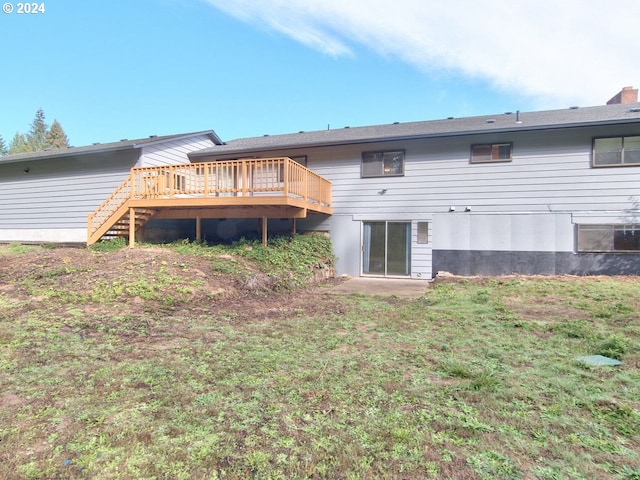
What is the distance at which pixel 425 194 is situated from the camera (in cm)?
1057

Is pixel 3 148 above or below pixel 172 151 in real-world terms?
above

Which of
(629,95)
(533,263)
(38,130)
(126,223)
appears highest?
(38,130)

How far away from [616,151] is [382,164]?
20.9 feet

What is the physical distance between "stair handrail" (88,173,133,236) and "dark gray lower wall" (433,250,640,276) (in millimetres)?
10311

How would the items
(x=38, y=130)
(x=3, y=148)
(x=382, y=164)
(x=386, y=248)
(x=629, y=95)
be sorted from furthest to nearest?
(x=38, y=130) < (x=3, y=148) < (x=629, y=95) < (x=382, y=164) < (x=386, y=248)

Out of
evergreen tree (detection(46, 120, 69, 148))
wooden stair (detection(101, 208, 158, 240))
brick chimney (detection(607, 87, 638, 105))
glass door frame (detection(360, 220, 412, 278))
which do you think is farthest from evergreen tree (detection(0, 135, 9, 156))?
brick chimney (detection(607, 87, 638, 105))

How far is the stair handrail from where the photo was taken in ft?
34.9

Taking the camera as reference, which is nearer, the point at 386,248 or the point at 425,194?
the point at 425,194

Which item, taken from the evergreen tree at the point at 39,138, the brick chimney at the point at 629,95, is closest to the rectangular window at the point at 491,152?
the brick chimney at the point at 629,95

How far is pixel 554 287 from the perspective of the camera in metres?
7.61

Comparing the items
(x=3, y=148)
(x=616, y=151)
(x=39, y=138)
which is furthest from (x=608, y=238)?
(x=3, y=148)

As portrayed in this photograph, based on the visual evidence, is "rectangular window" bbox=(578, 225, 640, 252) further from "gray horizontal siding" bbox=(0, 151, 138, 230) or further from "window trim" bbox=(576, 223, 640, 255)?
"gray horizontal siding" bbox=(0, 151, 138, 230)

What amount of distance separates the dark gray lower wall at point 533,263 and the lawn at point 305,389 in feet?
12.3

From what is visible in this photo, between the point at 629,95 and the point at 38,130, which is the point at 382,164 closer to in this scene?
the point at 629,95
